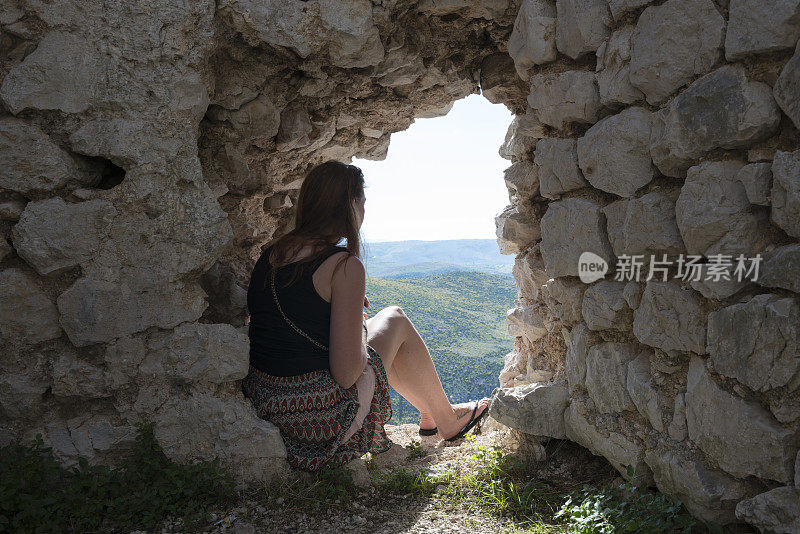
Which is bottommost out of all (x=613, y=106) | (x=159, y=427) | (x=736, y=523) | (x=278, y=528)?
(x=278, y=528)

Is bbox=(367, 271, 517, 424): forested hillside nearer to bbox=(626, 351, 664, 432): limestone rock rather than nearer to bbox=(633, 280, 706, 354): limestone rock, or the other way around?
bbox=(626, 351, 664, 432): limestone rock

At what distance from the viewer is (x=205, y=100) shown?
8.07 ft

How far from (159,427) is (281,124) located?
1.71 meters

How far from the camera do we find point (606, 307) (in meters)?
2.30

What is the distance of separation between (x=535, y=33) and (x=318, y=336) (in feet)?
5.65

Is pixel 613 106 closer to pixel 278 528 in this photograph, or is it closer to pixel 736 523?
pixel 736 523

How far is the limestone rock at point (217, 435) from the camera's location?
2.33 meters

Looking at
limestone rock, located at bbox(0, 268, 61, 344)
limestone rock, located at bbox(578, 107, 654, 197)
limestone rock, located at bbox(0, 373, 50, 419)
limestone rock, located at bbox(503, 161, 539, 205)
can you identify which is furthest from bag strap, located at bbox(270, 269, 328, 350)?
limestone rock, located at bbox(578, 107, 654, 197)

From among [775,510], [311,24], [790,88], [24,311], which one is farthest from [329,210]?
[775,510]

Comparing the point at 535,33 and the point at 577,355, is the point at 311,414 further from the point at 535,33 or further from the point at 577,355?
the point at 535,33

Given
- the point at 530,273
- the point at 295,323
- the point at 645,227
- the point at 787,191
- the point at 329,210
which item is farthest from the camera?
the point at 530,273

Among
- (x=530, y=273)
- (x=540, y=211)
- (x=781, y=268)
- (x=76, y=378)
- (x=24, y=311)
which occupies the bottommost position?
(x=76, y=378)

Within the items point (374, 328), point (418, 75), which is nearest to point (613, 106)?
point (418, 75)

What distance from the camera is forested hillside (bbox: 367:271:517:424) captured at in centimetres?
523
